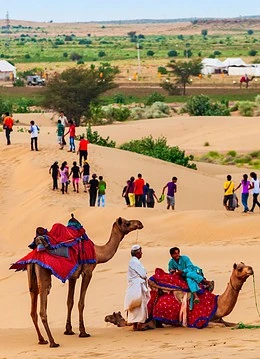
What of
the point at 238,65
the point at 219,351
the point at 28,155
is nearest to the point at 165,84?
the point at 238,65

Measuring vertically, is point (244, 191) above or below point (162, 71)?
below

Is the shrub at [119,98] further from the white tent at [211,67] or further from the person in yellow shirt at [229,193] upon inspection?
the person in yellow shirt at [229,193]

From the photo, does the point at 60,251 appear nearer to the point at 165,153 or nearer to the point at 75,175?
the point at 75,175

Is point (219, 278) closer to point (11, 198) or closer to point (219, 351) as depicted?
point (219, 351)

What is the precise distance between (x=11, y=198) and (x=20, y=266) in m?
16.1

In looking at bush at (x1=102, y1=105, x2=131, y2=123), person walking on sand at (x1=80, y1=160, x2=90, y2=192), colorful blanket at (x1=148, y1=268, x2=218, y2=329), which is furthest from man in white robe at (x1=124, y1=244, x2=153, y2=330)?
bush at (x1=102, y1=105, x2=131, y2=123)

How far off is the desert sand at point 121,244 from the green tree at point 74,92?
14.1 metres

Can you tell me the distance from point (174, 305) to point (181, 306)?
0.28ft

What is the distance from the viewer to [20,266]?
498 inches

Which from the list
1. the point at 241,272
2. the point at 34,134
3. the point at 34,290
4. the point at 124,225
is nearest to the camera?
the point at 241,272

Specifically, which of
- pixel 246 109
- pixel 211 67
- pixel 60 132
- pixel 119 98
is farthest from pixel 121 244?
pixel 211 67

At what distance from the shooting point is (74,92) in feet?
189

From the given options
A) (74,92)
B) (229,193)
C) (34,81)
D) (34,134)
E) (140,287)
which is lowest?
(229,193)

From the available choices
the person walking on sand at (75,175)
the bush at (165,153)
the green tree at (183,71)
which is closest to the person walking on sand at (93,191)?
the person walking on sand at (75,175)
